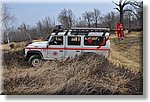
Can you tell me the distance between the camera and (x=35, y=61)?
3.48 m

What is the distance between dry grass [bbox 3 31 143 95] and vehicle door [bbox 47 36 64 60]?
5cm

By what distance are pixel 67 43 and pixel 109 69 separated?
434mm

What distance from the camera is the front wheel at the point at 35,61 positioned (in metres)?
3.47

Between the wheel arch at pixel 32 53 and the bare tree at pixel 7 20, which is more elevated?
the bare tree at pixel 7 20

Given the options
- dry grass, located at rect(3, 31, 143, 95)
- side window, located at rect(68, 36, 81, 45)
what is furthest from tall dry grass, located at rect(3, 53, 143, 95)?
side window, located at rect(68, 36, 81, 45)

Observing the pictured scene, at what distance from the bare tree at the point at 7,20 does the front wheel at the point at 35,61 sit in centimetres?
25

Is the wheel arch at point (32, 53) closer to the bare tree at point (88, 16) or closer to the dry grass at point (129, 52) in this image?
the bare tree at point (88, 16)

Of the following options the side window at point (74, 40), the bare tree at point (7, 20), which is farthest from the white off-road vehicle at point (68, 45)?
the bare tree at point (7, 20)

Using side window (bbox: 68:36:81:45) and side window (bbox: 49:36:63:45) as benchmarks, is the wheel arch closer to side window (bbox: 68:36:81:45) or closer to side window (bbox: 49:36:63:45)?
side window (bbox: 49:36:63:45)

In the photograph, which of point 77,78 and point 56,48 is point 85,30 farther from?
point 77,78

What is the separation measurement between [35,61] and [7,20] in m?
0.43

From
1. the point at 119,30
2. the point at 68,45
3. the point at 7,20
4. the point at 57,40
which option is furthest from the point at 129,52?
the point at 7,20

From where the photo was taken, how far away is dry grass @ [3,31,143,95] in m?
3.41

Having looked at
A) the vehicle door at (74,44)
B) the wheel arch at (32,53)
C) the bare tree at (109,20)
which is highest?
the bare tree at (109,20)
